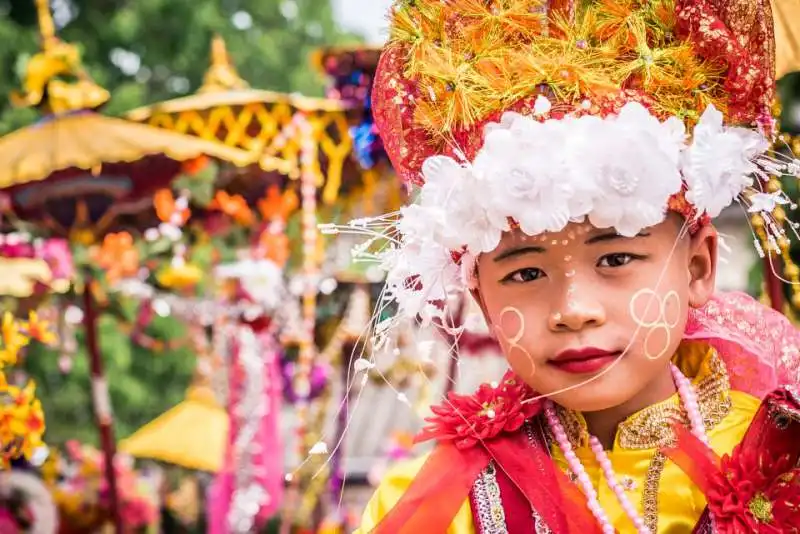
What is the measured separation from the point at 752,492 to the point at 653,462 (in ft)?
0.71

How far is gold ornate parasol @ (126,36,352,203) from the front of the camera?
5594 millimetres

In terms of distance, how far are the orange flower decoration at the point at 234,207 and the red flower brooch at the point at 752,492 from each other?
422 centimetres

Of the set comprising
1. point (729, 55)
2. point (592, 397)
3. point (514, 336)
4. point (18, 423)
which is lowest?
point (18, 423)

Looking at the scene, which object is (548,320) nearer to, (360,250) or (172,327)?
(360,250)

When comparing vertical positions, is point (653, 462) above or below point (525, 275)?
below

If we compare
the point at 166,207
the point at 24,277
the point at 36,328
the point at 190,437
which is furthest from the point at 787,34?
the point at 190,437

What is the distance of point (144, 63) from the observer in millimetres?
12773

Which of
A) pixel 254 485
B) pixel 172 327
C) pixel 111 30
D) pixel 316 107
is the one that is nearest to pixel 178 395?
pixel 172 327

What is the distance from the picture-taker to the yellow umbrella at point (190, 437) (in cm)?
658

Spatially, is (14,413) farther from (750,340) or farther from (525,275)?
(750,340)

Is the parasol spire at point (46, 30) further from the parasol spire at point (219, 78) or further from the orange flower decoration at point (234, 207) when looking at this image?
the parasol spire at point (219, 78)

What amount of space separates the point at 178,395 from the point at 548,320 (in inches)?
409

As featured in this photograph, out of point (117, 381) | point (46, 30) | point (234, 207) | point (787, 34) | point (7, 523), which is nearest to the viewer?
point (787, 34)

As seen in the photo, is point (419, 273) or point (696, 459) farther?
point (419, 273)
